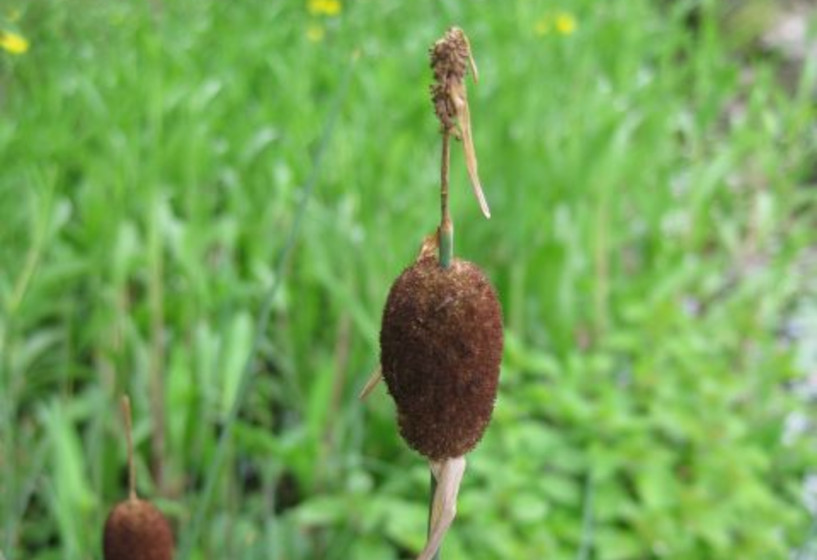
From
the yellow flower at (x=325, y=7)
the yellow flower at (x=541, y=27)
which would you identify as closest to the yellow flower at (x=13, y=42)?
the yellow flower at (x=325, y=7)

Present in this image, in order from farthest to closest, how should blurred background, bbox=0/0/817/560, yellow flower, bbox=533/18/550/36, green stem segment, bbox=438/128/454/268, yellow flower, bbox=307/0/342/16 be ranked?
yellow flower, bbox=307/0/342/16, yellow flower, bbox=533/18/550/36, blurred background, bbox=0/0/817/560, green stem segment, bbox=438/128/454/268

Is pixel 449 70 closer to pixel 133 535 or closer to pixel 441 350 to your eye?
pixel 441 350

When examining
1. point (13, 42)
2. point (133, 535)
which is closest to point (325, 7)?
point (13, 42)

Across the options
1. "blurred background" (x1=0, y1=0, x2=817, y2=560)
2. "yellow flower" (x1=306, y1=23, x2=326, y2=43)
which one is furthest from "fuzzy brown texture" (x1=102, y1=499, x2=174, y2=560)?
"yellow flower" (x1=306, y1=23, x2=326, y2=43)

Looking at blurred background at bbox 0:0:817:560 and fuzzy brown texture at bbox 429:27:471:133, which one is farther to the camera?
blurred background at bbox 0:0:817:560

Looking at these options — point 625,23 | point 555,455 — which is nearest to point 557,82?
point 625,23

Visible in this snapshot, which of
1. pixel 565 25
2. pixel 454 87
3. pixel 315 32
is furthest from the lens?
pixel 315 32

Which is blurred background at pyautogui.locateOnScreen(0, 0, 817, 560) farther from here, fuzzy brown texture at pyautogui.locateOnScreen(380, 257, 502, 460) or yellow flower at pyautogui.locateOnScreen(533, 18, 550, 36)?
fuzzy brown texture at pyautogui.locateOnScreen(380, 257, 502, 460)
